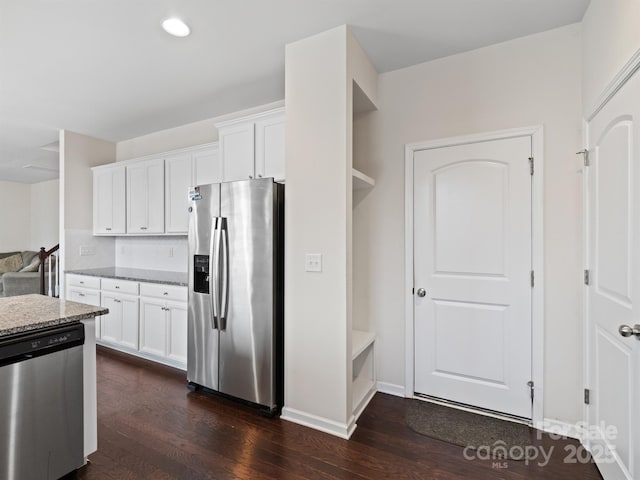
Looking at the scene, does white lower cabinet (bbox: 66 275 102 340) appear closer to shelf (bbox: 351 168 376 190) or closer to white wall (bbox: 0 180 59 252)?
shelf (bbox: 351 168 376 190)

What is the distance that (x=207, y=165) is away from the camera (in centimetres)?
351

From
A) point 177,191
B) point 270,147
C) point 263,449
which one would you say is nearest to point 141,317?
point 177,191

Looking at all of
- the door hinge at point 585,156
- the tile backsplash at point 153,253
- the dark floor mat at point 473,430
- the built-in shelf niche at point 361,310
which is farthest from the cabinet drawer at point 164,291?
Answer: the door hinge at point 585,156

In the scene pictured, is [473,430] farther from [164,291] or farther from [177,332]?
[164,291]

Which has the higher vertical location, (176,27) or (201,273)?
(176,27)

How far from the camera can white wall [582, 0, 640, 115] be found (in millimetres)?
1444

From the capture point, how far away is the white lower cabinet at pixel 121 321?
3518mm

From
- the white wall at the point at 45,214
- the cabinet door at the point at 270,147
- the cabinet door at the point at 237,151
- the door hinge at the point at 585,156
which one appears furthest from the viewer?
the white wall at the point at 45,214

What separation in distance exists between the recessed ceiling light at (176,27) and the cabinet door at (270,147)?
0.88 metres

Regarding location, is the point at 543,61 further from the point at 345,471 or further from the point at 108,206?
the point at 108,206

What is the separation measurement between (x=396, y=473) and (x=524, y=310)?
1.38 meters

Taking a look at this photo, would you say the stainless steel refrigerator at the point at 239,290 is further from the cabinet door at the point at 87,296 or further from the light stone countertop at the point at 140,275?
the cabinet door at the point at 87,296

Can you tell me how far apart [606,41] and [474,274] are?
61.0 inches

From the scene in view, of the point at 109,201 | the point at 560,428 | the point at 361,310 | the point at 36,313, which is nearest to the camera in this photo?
the point at 36,313
